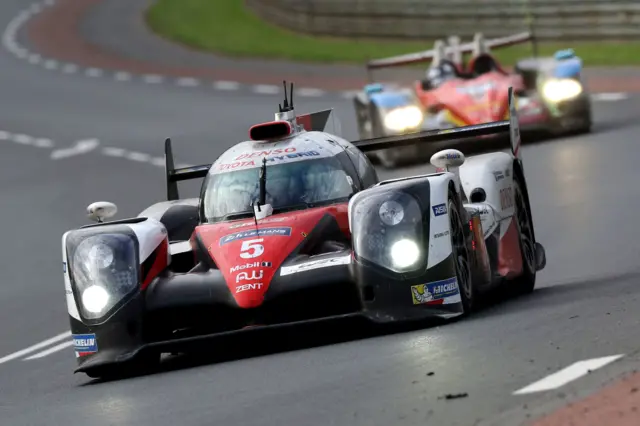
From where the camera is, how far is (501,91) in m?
21.3

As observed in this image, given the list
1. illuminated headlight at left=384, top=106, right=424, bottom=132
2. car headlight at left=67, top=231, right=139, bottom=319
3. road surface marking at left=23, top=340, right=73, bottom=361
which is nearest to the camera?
car headlight at left=67, top=231, right=139, bottom=319

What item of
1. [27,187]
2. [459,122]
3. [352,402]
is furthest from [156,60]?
[352,402]

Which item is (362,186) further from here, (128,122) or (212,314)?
(128,122)

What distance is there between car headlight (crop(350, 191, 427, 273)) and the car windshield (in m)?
1.09

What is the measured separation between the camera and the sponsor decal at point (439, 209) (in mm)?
9555

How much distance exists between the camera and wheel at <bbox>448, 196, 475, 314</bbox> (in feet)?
31.7

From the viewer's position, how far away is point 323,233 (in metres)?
10.0

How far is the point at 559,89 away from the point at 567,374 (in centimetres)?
1514

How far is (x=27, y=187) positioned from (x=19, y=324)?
11154 millimetres

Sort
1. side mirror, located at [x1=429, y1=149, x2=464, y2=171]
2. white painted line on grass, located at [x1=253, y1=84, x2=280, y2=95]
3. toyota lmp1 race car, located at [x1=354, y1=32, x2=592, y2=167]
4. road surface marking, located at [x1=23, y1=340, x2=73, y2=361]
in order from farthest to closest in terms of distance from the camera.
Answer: white painted line on grass, located at [x1=253, y1=84, x2=280, y2=95] → toyota lmp1 race car, located at [x1=354, y1=32, x2=592, y2=167] → road surface marking, located at [x1=23, y1=340, x2=73, y2=361] → side mirror, located at [x1=429, y1=149, x2=464, y2=171]

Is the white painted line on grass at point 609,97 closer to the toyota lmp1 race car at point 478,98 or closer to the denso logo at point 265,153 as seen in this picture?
the toyota lmp1 race car at point 478,98

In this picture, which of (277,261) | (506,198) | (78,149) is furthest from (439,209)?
(78,149)

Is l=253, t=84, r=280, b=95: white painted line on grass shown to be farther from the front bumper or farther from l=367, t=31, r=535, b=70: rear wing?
the front bumper

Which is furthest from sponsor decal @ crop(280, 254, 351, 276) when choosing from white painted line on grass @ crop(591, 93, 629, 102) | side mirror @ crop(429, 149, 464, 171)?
white painted line on grass @ crop(591, 93, 629, 102)
